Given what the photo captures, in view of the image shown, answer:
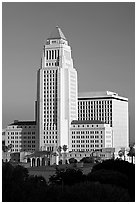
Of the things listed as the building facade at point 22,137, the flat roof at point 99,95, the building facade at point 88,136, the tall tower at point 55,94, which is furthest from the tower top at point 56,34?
the flat roof at point 99,95

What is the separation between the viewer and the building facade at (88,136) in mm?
76250

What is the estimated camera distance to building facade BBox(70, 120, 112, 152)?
76.2 m

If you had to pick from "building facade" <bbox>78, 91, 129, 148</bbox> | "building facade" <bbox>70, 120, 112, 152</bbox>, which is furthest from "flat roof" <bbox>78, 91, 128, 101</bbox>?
"building facade" <bbox>70, 120, 112, 152</bbox>

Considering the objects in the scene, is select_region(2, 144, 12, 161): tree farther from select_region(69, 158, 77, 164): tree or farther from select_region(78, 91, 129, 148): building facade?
select_region(78, 91, 129, 148): building facade

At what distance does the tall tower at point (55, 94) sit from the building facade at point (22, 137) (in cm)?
217

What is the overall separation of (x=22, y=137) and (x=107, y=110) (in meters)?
19.3

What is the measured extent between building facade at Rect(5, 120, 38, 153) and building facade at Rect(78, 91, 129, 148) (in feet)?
51.0

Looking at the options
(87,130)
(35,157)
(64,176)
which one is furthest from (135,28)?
(87,130)

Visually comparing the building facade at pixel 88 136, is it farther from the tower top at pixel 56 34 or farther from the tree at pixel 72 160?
the tower top at pixel 56 34

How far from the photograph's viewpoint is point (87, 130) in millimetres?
77312

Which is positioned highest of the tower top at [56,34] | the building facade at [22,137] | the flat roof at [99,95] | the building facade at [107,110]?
the tower top at [56,34]

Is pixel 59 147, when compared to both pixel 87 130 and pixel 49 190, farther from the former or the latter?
pixel 49 190

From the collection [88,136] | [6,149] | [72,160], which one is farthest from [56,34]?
[72,160]

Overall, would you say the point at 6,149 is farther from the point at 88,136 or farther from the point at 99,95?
the point at 99,95
